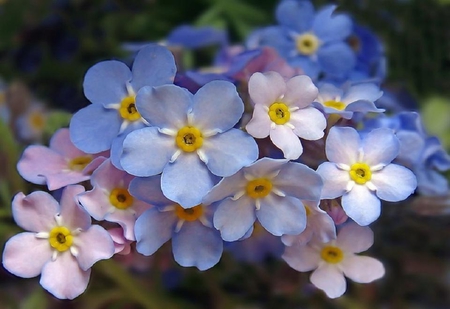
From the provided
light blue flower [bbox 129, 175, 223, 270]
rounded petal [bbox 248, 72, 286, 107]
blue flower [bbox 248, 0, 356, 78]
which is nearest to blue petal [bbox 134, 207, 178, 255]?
light blue flower [bbox 129, 175, 223, 270]

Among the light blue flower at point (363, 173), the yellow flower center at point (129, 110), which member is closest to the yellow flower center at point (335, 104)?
the light blue flower at point (363, 173)

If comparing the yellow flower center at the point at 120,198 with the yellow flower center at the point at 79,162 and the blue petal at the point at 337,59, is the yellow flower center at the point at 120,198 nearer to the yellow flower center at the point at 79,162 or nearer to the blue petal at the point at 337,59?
the yellow flower center at the point at 79,162

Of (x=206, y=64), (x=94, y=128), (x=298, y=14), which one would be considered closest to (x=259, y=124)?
(x=94, y=128)

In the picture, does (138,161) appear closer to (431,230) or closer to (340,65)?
(340,65)

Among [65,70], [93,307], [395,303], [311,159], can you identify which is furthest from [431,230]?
[65,70]

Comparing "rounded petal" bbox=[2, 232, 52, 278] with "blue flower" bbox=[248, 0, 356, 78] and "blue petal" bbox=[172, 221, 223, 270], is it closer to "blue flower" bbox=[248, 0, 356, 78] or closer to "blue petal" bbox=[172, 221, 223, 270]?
"blue petal" bbox=[172, 221, 223, 270]

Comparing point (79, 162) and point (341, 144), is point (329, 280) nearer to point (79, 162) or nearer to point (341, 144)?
point (341, 144)
